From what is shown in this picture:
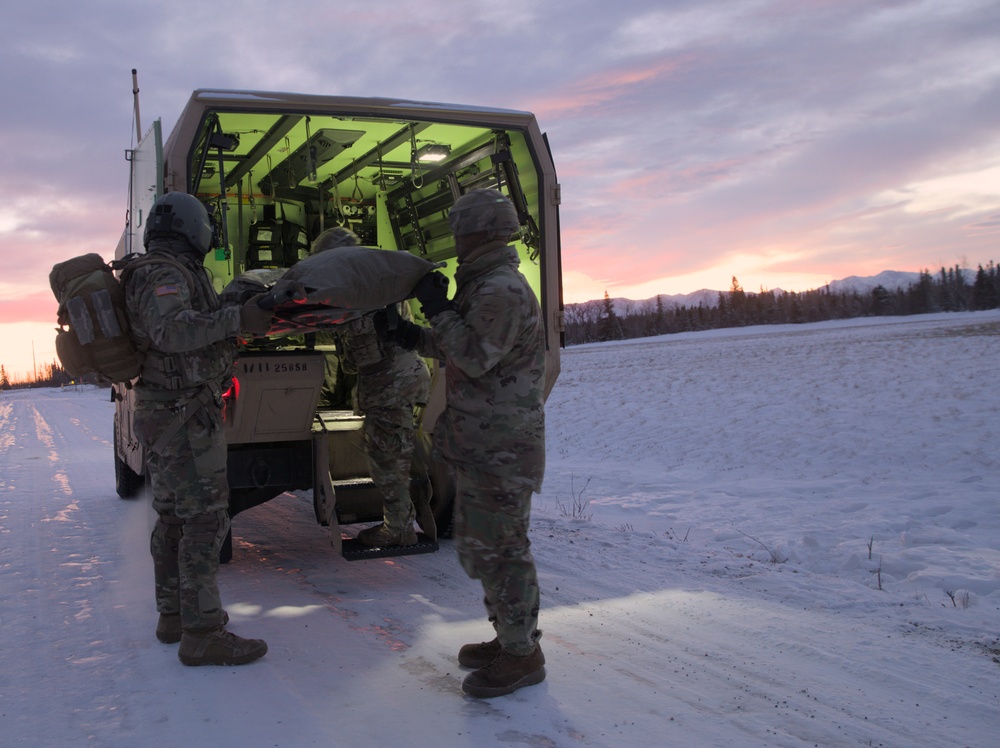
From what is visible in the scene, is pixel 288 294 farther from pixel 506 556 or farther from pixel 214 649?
pixel 214 649

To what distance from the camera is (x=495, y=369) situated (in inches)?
125

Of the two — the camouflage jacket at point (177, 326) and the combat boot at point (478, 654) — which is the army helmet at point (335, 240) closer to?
the camouflage jacket at point (177, 326)

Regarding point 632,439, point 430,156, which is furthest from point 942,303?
point 430,156

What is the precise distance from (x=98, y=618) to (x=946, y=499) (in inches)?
269

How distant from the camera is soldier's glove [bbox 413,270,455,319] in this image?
130 inches

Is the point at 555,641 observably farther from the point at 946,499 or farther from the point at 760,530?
the point at 946,499

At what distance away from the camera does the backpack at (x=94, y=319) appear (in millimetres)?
3309

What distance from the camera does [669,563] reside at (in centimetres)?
505

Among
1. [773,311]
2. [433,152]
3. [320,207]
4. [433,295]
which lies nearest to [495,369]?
[433,295]

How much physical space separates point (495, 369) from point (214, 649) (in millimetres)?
1726

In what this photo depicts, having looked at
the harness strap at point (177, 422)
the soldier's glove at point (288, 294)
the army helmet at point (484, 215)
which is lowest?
the harness strap at point (177, 422)

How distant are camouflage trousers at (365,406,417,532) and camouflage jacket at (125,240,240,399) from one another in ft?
4.21

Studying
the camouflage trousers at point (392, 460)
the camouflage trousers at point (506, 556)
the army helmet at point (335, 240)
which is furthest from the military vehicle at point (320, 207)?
the camouflage trousers at point (506, 556)

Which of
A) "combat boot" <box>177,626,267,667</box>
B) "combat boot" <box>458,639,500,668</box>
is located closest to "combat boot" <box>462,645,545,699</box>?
"combat boot" <box>458,639,500,668</box>
